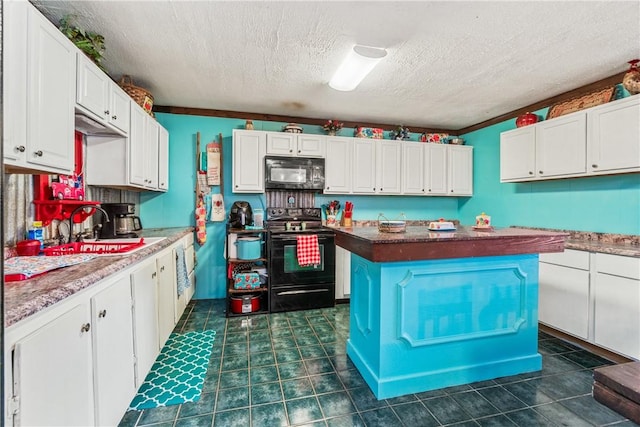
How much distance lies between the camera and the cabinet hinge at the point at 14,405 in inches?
33.9

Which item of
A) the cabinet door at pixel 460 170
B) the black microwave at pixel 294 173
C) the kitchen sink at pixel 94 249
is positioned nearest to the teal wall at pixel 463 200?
the cabinet door at pixel 460 170

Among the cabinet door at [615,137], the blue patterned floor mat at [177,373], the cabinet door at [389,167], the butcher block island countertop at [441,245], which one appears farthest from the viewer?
the cabinet door at [389,167]

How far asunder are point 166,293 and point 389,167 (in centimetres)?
313

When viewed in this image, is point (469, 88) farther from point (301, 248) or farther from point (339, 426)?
point (339, 426)

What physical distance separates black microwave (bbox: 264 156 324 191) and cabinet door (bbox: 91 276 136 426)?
2211 mm

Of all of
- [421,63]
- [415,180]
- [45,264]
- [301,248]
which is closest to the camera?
[45,264]

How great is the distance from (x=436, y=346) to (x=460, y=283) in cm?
47

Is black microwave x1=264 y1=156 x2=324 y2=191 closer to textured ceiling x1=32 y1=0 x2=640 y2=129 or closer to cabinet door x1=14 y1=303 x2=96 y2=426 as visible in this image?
textured ceiling x1=32 y1=0 x2=640 y2=129

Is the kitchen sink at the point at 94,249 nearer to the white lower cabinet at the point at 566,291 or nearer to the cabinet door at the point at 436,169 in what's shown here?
the white lower cabinet at the point at 566,291

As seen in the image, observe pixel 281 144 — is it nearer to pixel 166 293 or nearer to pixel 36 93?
pixel 166 293

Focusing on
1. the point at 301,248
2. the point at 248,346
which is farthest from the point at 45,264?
the point at 301,248

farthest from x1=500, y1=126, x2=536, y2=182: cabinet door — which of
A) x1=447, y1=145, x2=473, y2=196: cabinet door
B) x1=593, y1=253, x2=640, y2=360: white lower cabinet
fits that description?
x1=593, y1=253, x2=640, y2=360: white lower cabinet

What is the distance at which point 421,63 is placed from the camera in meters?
2.51

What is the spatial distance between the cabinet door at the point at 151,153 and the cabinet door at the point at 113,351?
5.29ft
